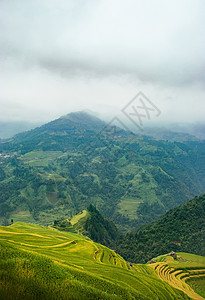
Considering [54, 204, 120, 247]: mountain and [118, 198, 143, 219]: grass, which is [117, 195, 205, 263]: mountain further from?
[118, 198, 143, 219]: grass

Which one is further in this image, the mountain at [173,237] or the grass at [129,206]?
the grass at [129,206]

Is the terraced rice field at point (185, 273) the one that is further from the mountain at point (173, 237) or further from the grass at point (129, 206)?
the grass at point (129, 206)

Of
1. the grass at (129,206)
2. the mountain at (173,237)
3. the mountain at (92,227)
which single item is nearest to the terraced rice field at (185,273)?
the mountain at (173,237)

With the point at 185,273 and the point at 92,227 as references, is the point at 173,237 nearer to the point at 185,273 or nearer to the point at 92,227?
the point at 92,227

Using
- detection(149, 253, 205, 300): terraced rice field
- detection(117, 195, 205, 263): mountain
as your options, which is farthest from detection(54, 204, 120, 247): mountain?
detection(149, 253, 205, 300): terraced rice field

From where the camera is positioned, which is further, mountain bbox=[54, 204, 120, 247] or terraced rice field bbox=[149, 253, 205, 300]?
mountain bbox=[54, 204, 120, 247]

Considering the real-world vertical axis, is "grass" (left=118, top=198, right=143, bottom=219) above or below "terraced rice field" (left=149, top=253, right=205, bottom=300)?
below

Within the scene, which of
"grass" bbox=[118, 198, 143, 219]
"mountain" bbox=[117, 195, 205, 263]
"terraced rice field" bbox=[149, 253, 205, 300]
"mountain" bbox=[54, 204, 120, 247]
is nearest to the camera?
"terraced rice field" bbox=[149, 253, 205, 300]

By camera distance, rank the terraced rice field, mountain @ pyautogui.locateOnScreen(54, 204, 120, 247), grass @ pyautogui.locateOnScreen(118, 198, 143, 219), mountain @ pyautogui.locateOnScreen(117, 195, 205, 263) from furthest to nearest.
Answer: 1. grass @ pyautogui.locateOnScreen(118, 198, 143, 219)
2. mountain @ pyautogui.locateOnScreen(54, 204, 120, 247)
3. mountain @ pyautogui.locateOnScreen(117, 195, 205, 263)
4. the terraced rice field

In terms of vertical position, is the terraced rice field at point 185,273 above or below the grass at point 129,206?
above
